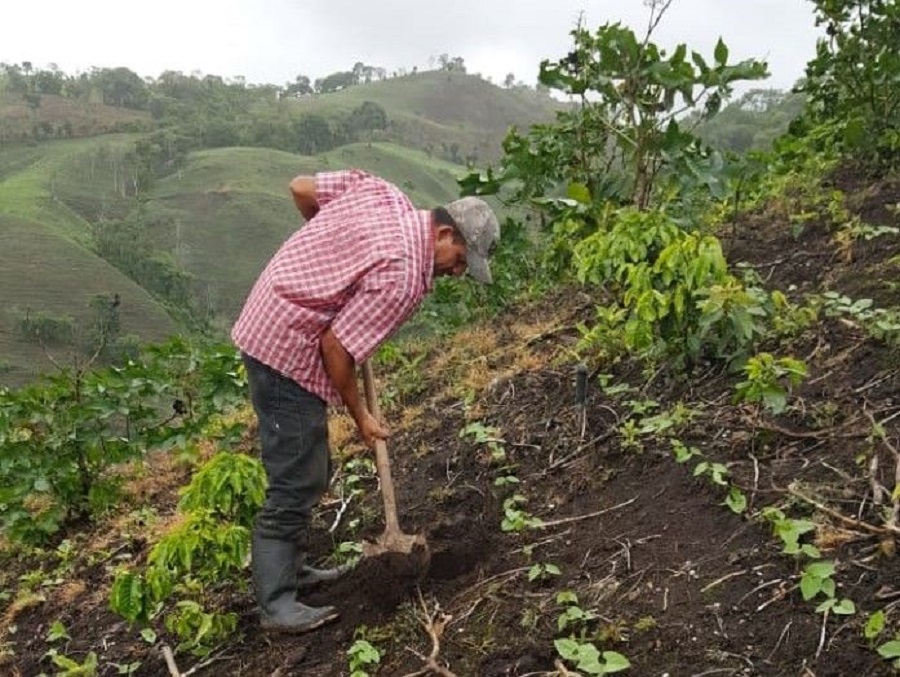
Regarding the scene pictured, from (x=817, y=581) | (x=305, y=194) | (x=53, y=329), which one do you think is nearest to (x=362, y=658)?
(x=817, y=581)

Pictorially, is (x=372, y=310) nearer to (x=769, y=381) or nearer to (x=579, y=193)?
(x=769, y=381)

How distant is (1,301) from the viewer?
5453 centimetres

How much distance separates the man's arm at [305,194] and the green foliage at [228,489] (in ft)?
2.84

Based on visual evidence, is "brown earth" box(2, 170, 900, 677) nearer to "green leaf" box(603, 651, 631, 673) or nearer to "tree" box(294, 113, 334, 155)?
"green leaf" box(603, 651, 631, 673)

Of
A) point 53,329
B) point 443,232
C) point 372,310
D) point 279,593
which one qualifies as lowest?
point 53,329

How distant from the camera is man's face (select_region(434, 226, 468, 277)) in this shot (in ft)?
8.35

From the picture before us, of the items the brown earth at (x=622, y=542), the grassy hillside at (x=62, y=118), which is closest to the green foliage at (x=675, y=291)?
the brown earth at (x=622, y=542)

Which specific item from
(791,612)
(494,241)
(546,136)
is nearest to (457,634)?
(791,612)

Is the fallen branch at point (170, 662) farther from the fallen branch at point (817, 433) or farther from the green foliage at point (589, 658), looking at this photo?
the fallen branch at point (817, 433)

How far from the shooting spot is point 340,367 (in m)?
2.45

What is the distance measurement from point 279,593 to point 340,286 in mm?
1016

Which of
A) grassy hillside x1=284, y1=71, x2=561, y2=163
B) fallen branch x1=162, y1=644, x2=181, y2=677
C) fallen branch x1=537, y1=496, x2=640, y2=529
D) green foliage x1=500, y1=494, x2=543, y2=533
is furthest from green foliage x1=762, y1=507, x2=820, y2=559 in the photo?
grassy hillside x1=284, y1=71, x2=561, y2=163

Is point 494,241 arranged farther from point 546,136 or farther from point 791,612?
point 546,136

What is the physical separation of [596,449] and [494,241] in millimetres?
1008
